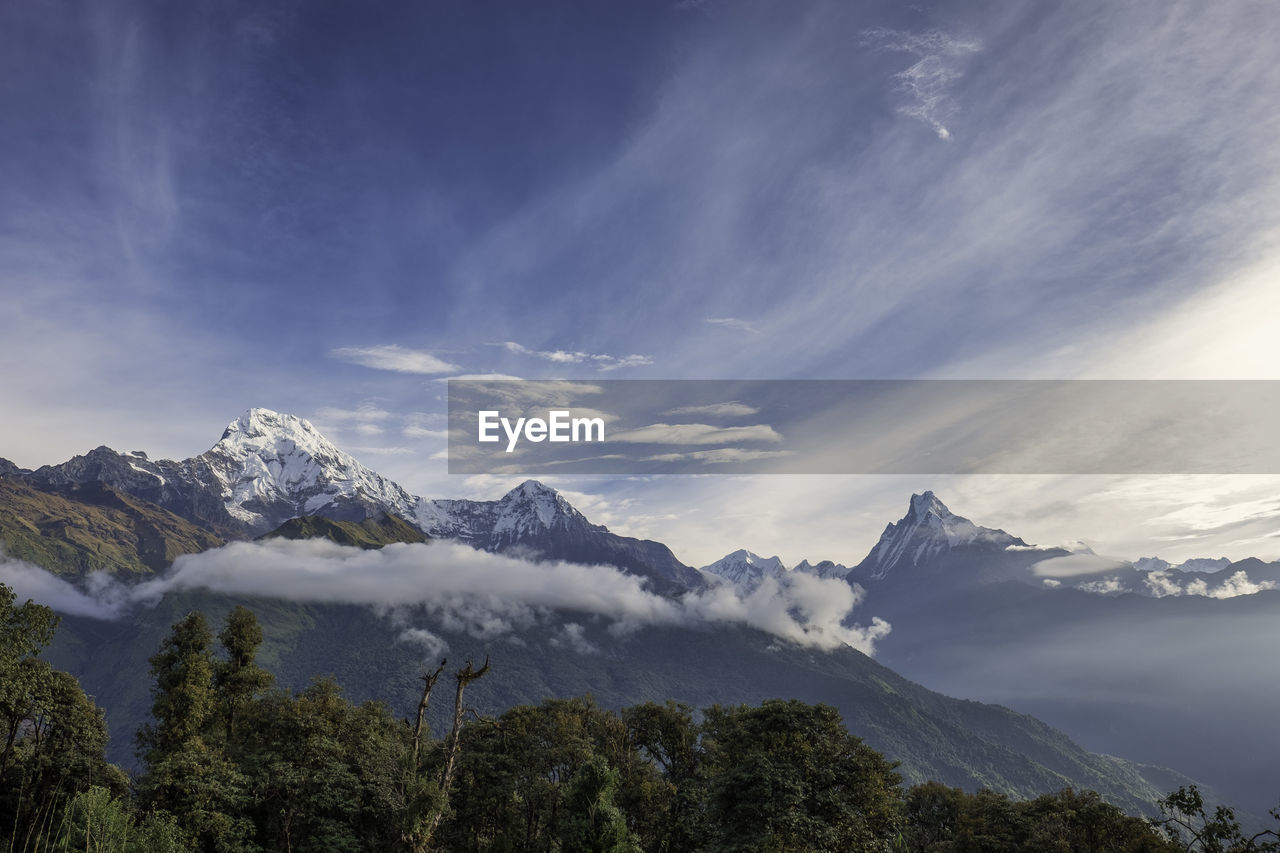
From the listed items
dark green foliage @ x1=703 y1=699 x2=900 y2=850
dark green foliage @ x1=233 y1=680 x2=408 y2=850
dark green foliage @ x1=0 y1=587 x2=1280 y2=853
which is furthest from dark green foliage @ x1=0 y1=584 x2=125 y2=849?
dark green foliage @ x1=703 y1=699 x2=900 y2=850

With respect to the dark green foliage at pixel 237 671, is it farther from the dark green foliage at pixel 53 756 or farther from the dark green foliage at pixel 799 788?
the dark green foliage at pixel 799 788

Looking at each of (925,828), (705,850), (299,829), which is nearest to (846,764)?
(705,850)

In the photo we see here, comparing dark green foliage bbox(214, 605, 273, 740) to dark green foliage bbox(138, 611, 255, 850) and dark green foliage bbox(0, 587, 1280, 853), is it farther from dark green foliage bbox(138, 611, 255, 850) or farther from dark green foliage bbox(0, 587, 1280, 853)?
dark green foliage bbox(138, 611, 255, 850)

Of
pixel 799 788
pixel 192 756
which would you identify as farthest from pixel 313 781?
pixel 799 788

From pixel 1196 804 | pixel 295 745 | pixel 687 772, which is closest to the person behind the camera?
pixel 1196 804

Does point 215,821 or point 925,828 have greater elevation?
point 215,821

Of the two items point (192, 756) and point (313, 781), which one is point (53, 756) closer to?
point (192, 756)

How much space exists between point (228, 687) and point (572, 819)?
36455 mm

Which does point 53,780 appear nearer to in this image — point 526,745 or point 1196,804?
point 526,745

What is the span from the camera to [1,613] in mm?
32219

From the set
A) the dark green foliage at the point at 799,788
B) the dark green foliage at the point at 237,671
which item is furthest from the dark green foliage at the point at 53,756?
the dark green foliage at the point at 799,788

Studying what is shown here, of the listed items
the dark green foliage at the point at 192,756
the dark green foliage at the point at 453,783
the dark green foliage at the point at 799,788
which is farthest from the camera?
the dark green foliage at the point at 192,756

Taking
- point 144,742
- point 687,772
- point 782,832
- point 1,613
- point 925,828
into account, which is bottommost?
point 925,828

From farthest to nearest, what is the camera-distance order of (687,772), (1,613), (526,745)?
(687,772) → (526,745) → (1,613)
